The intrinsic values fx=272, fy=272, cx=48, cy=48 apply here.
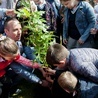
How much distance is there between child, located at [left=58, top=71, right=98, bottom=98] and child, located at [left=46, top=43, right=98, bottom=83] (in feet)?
0.30

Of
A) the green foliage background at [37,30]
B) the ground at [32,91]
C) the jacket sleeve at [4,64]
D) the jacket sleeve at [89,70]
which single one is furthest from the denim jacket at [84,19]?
the jacket sleeve at [4,64]

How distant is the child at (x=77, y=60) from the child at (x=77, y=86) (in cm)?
9

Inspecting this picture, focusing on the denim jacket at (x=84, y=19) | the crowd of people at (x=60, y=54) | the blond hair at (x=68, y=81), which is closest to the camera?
the blond hair at (x=68, y=81)

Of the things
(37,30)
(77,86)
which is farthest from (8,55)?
(77,86)

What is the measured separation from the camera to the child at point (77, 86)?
2992 mm

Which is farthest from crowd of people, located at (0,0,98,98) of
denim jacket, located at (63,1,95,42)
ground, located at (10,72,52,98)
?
ground, located at (10,72,52,98)

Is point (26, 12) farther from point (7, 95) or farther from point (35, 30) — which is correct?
point (7, 95)

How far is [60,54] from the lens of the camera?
3.13 m

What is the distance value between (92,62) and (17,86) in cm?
132

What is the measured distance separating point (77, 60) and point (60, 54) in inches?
8.1

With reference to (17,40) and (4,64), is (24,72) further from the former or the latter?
(17,40)

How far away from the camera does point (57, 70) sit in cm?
349

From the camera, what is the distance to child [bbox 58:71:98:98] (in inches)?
118

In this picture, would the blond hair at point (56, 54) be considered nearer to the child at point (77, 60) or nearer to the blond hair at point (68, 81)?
the child at point (77, 60)
